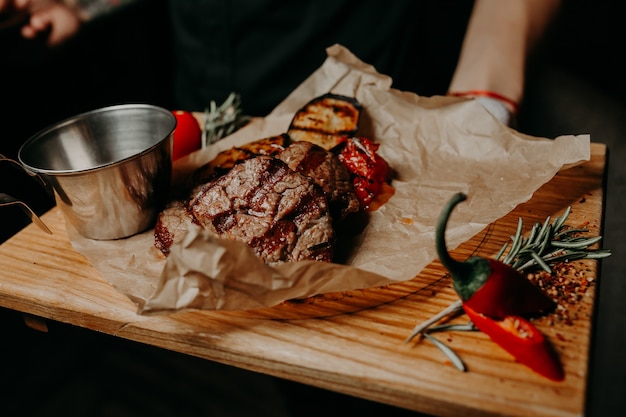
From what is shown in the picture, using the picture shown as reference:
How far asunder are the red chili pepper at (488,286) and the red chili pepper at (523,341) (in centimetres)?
3

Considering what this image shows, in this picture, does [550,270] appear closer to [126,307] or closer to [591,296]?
[591,296]

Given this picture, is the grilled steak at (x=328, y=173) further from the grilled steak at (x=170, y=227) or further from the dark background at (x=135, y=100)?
the dark background at (x=135, y=100)

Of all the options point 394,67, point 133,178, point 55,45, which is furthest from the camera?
point 394,67

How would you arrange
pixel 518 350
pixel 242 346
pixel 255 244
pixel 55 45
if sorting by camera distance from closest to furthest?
pixel 518 350 < pixel 242 346 < pixel 255 244 < pixel 55 45

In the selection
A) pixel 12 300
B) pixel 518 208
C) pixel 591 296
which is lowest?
pixel 12 300

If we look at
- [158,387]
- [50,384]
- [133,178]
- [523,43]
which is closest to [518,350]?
[133,178]

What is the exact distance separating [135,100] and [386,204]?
3601 mm

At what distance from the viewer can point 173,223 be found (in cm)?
214

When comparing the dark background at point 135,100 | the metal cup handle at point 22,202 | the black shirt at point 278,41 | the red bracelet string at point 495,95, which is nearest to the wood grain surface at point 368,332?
the metal cup handle at point 22,202

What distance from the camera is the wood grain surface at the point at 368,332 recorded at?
1.43m

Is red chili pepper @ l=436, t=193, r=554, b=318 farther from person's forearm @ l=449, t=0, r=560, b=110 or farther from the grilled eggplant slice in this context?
person's forearm @ l=449, t=0, r=560, b=110

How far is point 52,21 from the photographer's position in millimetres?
3141

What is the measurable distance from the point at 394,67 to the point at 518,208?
1.83m

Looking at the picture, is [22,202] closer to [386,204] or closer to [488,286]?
[386,204]
